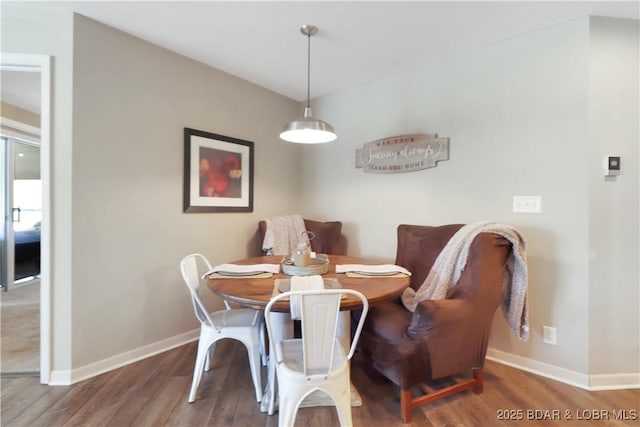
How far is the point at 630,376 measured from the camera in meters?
1.93

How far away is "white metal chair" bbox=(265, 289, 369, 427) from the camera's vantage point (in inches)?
48.2

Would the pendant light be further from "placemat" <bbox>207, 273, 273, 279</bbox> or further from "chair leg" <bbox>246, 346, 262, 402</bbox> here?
"chair leg" <bbox>246, 346, 262, 402</bbox>

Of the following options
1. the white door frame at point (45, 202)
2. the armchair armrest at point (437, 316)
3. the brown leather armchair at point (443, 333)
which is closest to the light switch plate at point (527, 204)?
the brown leather armchair at point (443, 333)

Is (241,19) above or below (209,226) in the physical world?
above

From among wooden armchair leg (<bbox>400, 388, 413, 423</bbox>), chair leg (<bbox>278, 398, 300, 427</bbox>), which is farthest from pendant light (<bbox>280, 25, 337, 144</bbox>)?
wooden armchair leg (<bbox>400, 388, 413, 423</bbox>)

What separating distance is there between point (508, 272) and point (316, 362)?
1405 mm

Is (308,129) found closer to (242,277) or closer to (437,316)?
(242,277)

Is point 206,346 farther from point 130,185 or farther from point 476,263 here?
point 476,263

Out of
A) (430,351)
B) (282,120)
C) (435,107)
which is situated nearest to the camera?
(430,351)

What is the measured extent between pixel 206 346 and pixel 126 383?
2.31 ft

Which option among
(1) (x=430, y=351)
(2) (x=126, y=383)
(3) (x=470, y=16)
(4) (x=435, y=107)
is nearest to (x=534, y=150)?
(4) (x=435, y=107)

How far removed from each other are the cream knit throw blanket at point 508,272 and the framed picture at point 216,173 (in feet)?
6.17

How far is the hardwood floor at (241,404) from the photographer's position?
1587 millimetres

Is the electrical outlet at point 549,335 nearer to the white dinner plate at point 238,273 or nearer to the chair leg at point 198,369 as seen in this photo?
the white dinner plate at point 238,273
